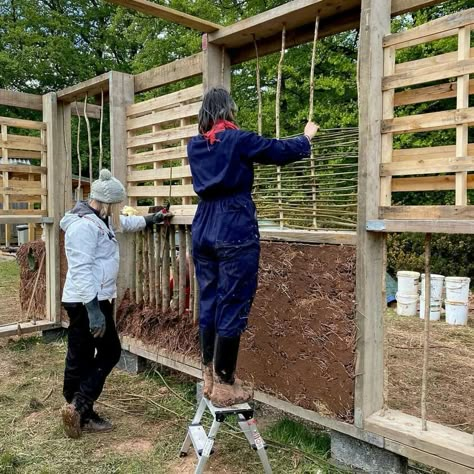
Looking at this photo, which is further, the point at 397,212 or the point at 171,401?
the point at 171,401

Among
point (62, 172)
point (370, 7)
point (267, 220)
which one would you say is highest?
point (370, 7)

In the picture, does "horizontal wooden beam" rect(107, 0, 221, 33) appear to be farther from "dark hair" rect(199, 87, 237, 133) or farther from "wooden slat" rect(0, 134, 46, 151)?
"wooden slat" rect(0, 134, 46, 151)

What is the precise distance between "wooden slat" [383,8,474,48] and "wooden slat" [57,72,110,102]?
2903mm

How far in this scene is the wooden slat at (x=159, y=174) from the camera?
13.3 ft

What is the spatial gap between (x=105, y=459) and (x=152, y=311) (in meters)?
1.46

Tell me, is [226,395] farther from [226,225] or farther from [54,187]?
[54,187]

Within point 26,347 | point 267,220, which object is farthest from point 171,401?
point 26,347

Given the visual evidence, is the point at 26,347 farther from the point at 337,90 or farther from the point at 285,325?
the point at 337,90

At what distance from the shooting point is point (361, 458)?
286 centimetres

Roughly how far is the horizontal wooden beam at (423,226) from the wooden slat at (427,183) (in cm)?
20

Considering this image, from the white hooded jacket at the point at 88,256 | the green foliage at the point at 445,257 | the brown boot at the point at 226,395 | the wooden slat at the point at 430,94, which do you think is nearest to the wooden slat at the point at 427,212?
the wooden slat at the point at 430,94

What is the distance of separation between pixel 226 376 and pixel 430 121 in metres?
1.65

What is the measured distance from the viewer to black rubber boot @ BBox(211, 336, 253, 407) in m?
2.53

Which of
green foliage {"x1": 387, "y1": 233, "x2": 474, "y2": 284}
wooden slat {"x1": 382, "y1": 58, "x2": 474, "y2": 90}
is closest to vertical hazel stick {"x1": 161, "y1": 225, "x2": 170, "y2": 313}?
wooden slat {"x1": 382, "y1": 58, "x2": 474, "y2": 90}
